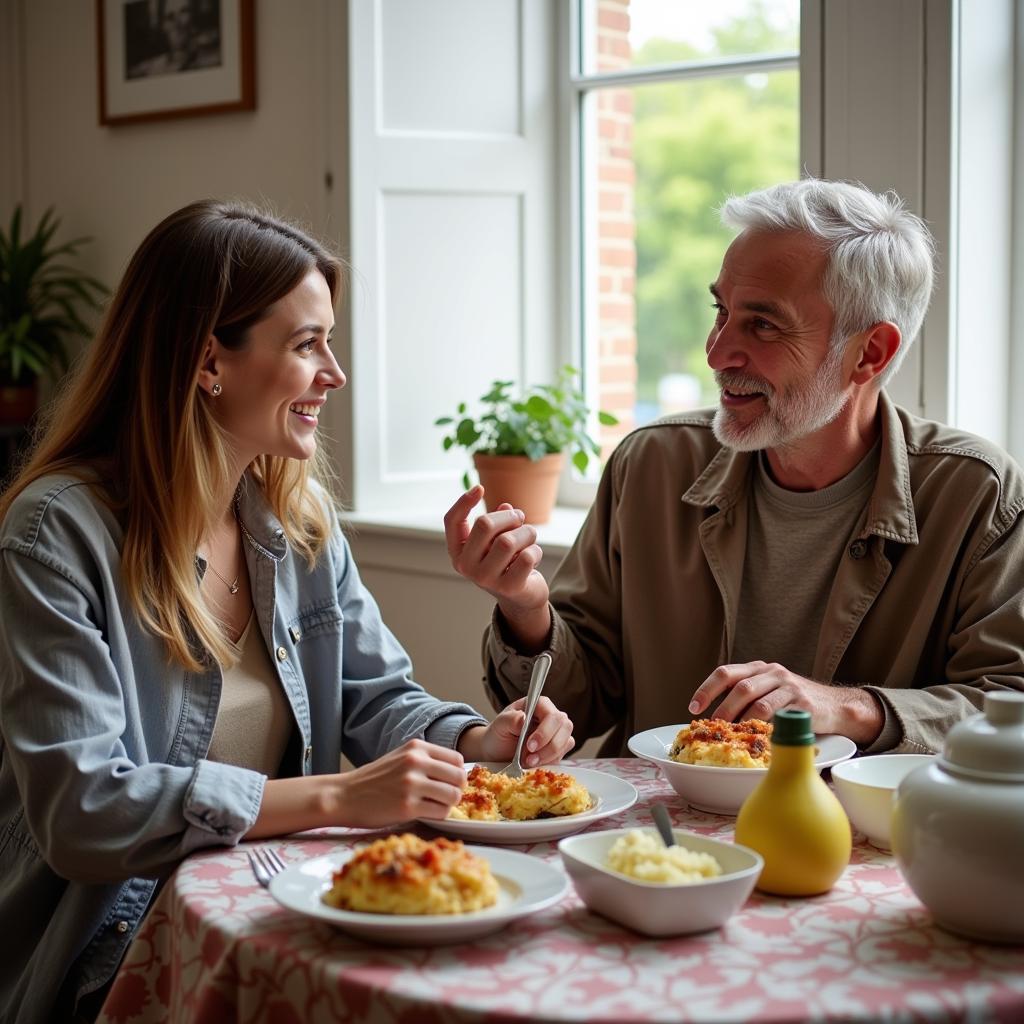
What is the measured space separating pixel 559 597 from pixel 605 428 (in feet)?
4.76

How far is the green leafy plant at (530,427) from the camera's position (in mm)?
3150

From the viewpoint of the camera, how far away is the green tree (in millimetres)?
3371

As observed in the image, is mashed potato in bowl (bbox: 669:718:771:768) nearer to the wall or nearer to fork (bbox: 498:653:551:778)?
fork (bbox: 498:653:551:778)

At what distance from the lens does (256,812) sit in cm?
146

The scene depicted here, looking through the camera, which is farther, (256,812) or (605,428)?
(605,428)

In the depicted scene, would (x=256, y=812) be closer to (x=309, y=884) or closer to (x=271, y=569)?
(x=309, y=884)

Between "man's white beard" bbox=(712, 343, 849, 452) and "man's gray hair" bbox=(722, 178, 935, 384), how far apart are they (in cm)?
6

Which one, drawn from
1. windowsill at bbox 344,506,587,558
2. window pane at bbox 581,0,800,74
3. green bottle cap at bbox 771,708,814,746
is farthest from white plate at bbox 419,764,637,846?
window pane at bbox 581,0,800,74

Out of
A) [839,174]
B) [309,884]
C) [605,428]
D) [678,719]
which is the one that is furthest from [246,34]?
[309,884]

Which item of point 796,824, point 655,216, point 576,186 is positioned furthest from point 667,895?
point 655,216

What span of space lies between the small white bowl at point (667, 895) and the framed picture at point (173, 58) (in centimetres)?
284

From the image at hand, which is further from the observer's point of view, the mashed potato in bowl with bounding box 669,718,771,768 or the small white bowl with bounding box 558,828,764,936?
the mashed potato in bowl with bounding box 669,718,771,768

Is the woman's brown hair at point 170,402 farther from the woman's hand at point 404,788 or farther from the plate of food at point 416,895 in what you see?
the plate of food at point 416,895

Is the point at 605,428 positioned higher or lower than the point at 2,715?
higher
